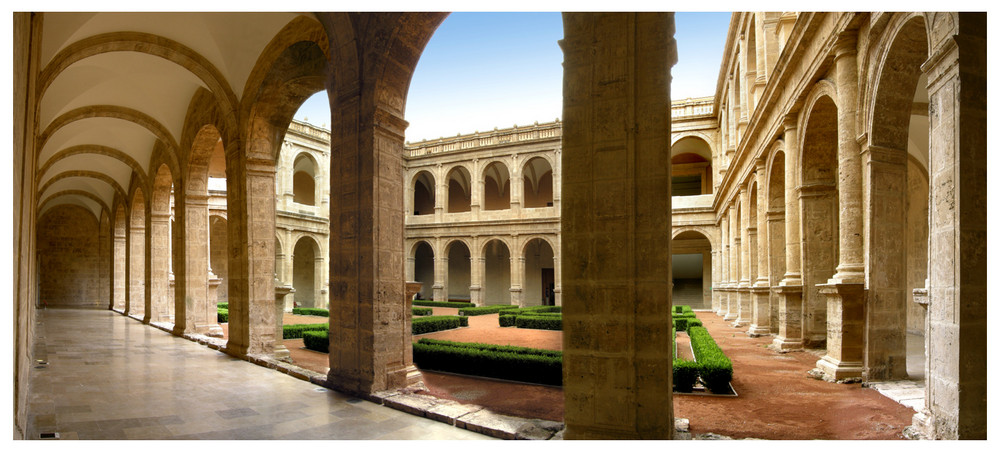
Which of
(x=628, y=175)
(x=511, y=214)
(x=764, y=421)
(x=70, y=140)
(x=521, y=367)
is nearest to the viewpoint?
(x=628, y=175)

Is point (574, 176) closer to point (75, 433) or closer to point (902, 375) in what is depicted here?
point (75, 433)

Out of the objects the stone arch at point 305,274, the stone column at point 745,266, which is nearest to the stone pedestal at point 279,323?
the stone column at point 745,266

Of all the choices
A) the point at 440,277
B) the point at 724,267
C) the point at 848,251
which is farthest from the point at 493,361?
the point at 440,277

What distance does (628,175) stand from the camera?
3.64 metres

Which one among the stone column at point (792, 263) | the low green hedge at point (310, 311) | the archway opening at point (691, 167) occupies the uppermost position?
the archway opening at point (691, 167)

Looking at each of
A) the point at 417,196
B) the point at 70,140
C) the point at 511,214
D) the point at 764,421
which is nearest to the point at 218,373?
the point at 764,421

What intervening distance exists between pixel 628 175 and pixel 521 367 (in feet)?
14.0

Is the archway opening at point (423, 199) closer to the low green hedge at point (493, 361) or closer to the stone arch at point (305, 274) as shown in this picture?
the stone arch at point (305, 274)

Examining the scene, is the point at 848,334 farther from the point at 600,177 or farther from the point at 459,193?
the point at 459,193

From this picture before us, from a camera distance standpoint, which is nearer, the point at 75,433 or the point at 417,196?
the point at 75,433

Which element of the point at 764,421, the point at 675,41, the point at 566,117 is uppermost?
the point at 675,41

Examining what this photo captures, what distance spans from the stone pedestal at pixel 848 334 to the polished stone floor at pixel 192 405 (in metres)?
5.25

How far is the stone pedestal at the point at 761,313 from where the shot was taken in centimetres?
1248

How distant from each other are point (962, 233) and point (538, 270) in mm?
26731
